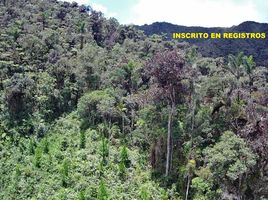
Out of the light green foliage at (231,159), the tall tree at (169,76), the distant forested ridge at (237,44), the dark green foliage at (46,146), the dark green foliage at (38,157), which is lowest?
the dark green foliage at (38,157)

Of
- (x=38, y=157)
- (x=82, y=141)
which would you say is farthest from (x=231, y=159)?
(x=38, y=157)

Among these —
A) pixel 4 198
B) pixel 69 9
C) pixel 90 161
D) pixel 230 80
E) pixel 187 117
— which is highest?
pixel 69 9

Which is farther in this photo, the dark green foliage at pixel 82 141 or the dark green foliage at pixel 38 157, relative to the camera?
the dark green foliage at pixel 82 141

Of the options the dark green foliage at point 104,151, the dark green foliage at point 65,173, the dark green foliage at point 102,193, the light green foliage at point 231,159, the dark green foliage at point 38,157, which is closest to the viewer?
the light green foliage at point 231,159

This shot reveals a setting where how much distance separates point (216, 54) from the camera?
7788cm

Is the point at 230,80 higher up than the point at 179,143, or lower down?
higher up

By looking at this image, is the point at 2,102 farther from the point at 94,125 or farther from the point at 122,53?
the point at 122,53

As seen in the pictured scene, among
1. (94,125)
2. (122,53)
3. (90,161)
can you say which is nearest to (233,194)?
(90,161)

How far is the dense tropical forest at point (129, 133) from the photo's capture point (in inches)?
993

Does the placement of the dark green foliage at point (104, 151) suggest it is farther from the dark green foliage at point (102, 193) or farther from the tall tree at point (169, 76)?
the tall tree at point (169, 76)

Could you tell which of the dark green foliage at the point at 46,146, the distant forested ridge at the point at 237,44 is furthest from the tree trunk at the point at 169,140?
the distant forested ridge at the point at 237,44

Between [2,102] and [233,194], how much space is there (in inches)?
Answer: 856

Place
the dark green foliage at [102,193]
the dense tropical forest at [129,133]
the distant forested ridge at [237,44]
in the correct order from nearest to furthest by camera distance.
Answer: the dark green foliage at [102,193] < the dense tropical forest at [129,133] < the distant forested ridge at [237,44]

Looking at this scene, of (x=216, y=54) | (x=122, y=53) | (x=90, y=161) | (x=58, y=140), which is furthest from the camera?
(x=216, y=54)
